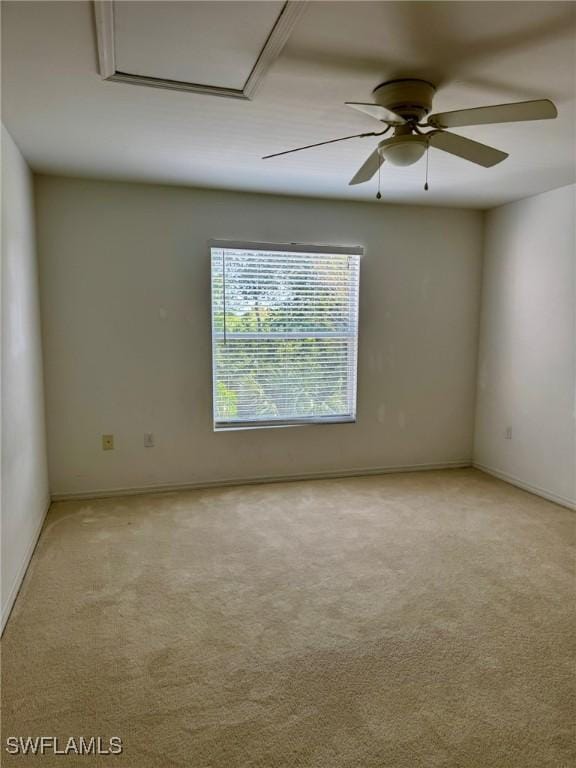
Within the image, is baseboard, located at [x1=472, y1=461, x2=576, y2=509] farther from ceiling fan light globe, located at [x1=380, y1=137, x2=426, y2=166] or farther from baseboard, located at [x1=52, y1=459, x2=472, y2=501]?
ceiling fan light globe, located at [x1=380, y1=137, x2=426, y2=166]

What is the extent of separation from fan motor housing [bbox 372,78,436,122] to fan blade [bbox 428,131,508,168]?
128 millimetres

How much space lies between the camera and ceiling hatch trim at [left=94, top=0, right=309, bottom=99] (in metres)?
1.50

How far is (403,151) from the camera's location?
1.98 meters

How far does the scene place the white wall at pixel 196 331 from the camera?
11.3 ft

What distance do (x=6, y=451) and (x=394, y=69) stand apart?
2387 millimetres

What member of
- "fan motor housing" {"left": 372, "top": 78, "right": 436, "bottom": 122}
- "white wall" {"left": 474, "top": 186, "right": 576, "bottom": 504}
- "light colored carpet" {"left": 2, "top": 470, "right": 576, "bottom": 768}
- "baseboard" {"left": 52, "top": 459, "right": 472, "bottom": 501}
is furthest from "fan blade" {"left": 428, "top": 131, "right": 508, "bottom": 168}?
"baseboard" {"left": 52, "top": 459, "right": 472, "bottom": 501}

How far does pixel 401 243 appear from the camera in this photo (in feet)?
13.5

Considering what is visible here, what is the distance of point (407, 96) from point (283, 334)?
215cm

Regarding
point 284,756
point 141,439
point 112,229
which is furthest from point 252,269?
point 284,756

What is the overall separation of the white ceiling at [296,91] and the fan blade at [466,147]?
0.73 feet

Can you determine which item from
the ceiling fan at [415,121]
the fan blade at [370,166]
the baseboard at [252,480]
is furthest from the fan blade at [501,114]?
the baseboard at [252,480]

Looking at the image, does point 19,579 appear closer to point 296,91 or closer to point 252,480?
point 252,480

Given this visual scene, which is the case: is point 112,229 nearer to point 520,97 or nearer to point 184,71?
point 184,71

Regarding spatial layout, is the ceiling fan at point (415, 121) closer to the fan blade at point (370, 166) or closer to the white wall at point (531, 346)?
the fan blade at point (370, 166)
